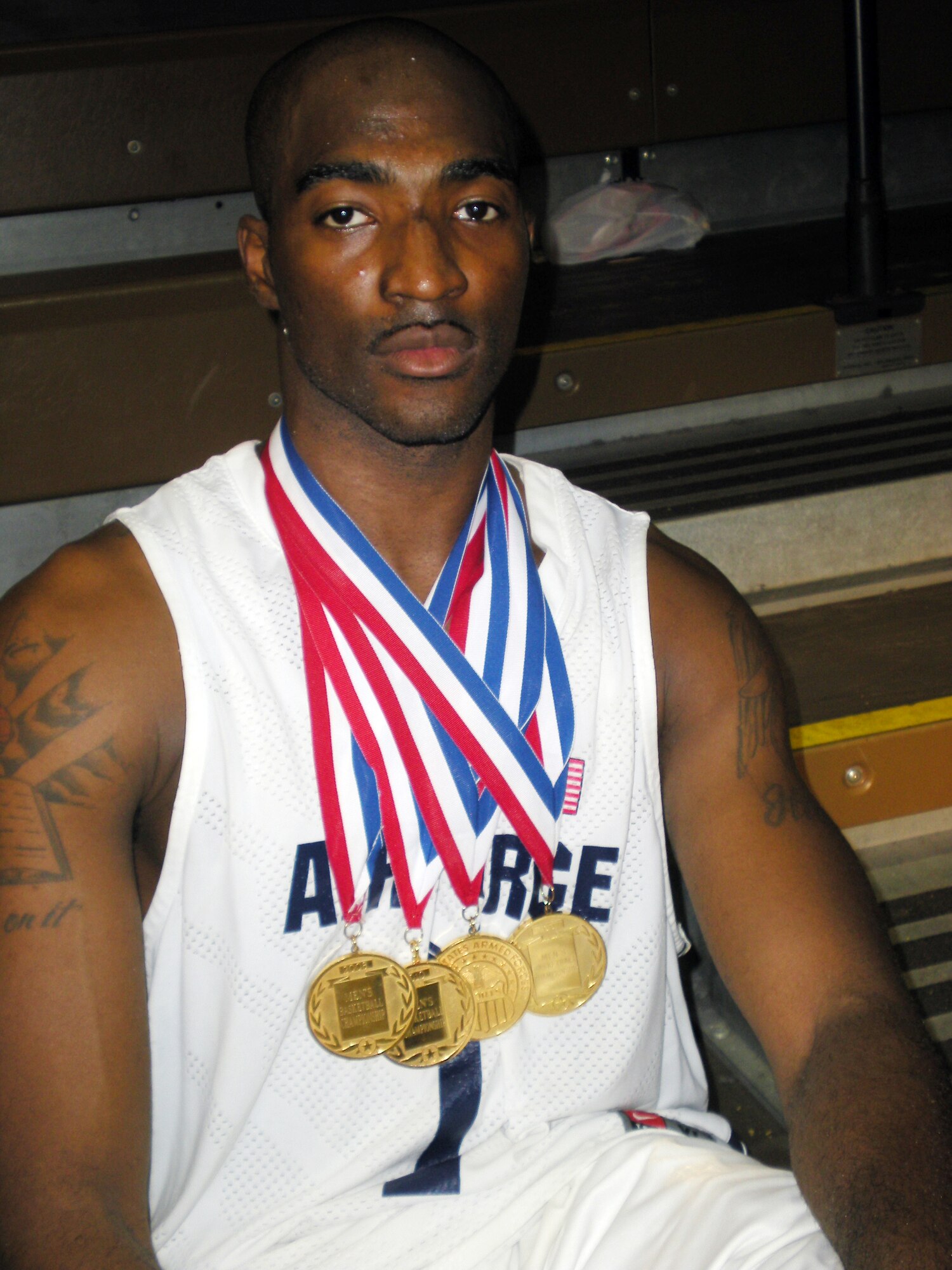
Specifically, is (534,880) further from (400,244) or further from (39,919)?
(400,244)

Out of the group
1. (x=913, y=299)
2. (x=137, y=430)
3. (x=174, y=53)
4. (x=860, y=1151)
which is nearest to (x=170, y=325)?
(x=137, y=430)

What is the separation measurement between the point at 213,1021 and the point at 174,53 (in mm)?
3129

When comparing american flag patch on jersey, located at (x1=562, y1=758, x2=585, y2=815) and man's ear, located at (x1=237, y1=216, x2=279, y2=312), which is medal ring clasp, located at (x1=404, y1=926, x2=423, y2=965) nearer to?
american flag patch on jersey, located at (x1=562, y1=758, x2=585, y2=815)

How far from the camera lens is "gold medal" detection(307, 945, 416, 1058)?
1188 mm

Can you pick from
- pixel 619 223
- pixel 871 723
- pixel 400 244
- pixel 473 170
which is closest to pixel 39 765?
pixel 400 244

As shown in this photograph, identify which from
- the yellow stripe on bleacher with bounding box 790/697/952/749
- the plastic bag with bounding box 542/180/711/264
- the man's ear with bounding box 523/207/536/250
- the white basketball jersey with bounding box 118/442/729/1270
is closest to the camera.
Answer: the white basketball jersey with bounding box 118/442/729/1270

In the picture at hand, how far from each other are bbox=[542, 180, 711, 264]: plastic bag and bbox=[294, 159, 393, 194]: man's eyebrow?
2.94 meters

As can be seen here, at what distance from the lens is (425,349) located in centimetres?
128

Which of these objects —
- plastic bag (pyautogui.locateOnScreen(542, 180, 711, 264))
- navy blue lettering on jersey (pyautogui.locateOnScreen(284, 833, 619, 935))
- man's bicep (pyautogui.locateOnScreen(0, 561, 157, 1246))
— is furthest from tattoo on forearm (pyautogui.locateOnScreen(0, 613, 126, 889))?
plastic bag (pyautogui.locateOnScreen(542, 180, 711, 264))

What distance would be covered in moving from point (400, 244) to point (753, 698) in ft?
1.93

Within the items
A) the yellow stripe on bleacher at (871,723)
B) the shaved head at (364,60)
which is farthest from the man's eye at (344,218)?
the yellow stripe on bleacher at (871,723)

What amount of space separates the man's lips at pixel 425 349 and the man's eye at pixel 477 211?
0.12m

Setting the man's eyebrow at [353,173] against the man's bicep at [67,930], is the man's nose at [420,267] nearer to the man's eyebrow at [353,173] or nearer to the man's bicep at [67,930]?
the man's eyebrow at [353,173]

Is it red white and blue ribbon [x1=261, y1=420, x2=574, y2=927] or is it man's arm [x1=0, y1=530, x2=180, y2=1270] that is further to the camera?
red white and blue ribbon [x1=261, y1=420, x2=574, y2=927]
